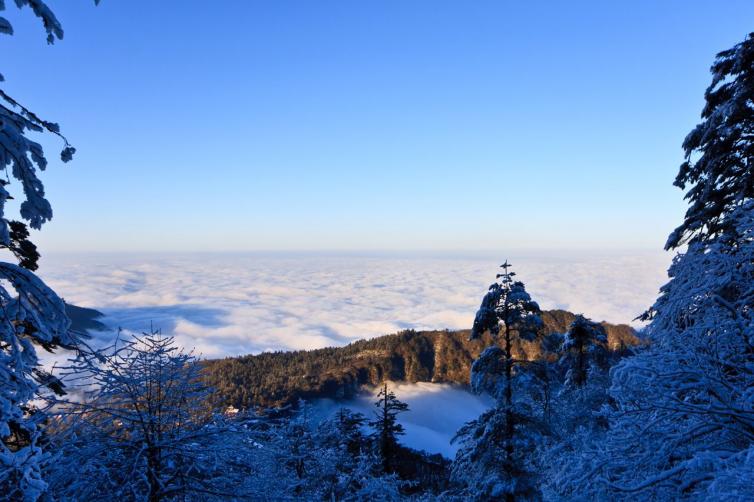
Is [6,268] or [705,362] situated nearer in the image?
[6,268]

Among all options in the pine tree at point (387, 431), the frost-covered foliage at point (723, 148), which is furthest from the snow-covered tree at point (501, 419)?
the pine tree at point (387, 431)

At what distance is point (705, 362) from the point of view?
588 cm

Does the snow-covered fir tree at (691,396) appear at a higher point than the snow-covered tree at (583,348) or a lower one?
higher

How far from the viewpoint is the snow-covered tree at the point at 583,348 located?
24.7 meters

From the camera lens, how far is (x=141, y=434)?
24.7ft

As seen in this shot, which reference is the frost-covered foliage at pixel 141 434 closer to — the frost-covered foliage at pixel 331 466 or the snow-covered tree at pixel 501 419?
the frost-covered foliage at pixel 331 466

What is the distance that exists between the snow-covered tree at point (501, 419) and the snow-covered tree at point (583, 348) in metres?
12.6

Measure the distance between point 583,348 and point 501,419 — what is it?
1583 centimetres

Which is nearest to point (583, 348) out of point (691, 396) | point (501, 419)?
point (501, 419)

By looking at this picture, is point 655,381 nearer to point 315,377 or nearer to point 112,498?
point 112,498

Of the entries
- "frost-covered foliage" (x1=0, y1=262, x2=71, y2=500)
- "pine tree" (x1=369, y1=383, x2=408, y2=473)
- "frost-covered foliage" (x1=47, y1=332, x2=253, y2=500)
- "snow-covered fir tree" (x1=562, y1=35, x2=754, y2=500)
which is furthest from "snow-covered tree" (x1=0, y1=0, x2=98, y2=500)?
"pine tree" (x1=369, y1=383, x2=408, y2=473)

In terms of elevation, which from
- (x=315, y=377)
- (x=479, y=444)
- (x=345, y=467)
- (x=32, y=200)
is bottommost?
(x=315, y=377)

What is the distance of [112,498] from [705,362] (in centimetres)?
881

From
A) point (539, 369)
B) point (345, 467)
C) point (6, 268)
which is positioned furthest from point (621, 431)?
point (345, 467)
